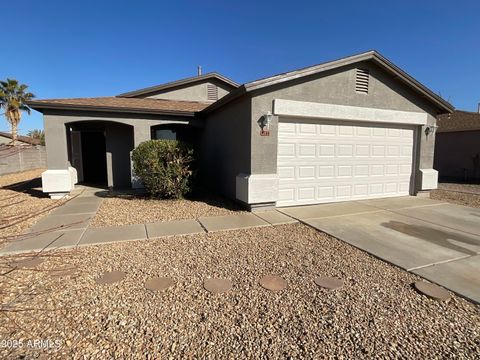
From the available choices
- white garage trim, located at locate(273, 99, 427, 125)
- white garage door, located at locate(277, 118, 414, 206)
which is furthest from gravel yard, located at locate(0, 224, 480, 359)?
white garage trim, located at locate(273, 99, 427, 125)

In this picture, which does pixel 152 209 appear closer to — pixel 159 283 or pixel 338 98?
pixel 159 283

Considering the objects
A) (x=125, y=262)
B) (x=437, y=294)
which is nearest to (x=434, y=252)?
(x=437, y=294)

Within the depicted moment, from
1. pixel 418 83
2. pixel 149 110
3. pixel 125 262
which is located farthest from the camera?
pixel 149 110

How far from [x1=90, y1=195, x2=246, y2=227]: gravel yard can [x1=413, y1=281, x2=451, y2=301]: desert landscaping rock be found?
4.53 m

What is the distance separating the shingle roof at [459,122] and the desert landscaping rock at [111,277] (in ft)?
63.8

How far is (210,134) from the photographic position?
34.6 feet

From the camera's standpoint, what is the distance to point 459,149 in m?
16.7

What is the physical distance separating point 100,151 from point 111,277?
1179cm

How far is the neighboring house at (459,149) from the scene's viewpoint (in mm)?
15875

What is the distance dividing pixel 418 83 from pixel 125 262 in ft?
31.6

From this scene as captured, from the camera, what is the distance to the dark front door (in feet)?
44.0

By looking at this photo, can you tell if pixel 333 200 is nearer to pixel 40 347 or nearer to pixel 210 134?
pixel 210 134

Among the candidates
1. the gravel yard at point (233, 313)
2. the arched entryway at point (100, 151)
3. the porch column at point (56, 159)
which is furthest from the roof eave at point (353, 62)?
the porch column at point (56, 159)

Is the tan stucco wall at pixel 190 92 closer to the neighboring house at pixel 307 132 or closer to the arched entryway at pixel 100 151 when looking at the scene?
the arched entryway at pixel 100 151
